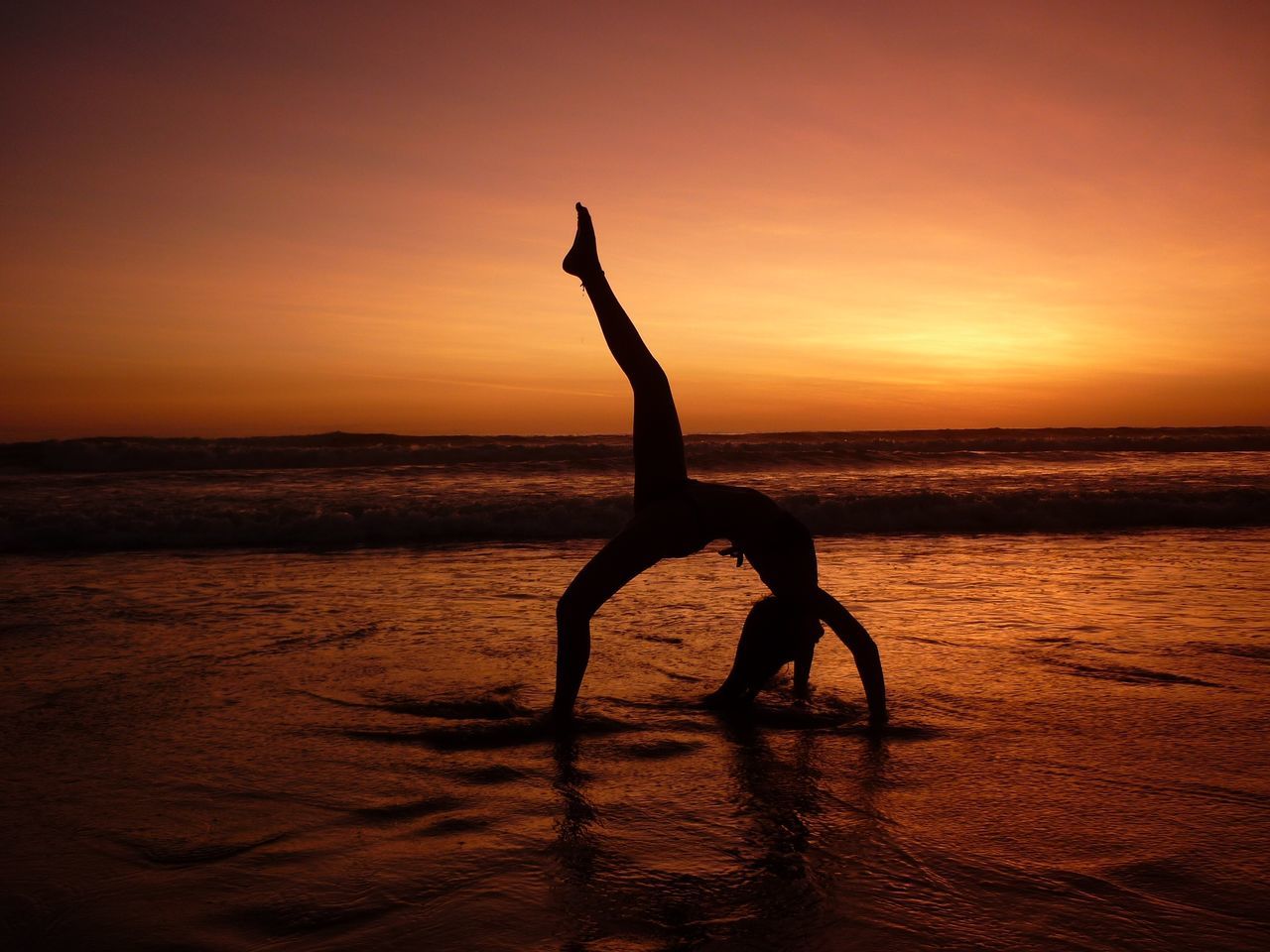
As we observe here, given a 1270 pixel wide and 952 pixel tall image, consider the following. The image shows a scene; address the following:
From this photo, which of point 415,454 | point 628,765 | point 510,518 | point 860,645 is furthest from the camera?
point 415,454

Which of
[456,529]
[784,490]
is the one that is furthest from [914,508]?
[456,529]

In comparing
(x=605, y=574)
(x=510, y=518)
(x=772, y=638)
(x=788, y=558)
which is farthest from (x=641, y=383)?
(x=510, y=518)

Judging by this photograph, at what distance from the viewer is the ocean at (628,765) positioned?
2822 mm

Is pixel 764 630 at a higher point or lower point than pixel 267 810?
higher

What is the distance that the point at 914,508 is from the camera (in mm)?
15578

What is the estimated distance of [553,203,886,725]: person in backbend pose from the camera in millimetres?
4445

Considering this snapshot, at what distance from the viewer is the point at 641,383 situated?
14.7ft

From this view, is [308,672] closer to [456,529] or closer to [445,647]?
[445,647]

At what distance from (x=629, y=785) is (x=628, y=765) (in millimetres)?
250

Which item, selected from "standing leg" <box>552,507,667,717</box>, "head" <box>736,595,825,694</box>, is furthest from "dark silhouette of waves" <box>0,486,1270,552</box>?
"standing leg" <box>552,507,667,717</box>

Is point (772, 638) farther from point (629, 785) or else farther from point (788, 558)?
point (629, 785)

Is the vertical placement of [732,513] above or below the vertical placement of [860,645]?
above

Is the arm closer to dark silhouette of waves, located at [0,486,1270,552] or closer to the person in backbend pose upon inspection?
the person in backbend pose

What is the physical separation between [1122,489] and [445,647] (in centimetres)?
1513
